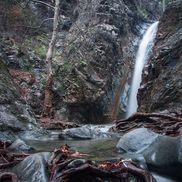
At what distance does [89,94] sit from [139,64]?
5.52m

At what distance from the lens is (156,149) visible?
5828 millimetres

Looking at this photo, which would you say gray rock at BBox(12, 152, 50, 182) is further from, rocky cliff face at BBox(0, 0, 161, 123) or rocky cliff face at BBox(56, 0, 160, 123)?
rocky cliff face at BBox(56, 0, 160, 123)

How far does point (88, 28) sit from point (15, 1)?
4.52m

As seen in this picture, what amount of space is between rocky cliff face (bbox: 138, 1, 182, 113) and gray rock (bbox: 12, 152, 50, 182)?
8542mm

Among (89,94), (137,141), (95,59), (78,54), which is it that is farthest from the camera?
(95,59)

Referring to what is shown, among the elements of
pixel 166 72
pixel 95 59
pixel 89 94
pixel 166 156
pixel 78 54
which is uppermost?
pixel 78 54

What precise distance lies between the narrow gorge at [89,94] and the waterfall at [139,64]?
0.23 feet

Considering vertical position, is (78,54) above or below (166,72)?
above

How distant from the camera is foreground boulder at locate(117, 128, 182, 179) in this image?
5.30m

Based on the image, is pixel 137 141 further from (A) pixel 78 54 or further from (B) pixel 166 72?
(A) pixel 78 54

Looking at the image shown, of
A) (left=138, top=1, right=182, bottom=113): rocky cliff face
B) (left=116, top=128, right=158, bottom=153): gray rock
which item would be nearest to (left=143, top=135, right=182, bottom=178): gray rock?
(left=116, top=128, right=158, bottom=153): gray rock

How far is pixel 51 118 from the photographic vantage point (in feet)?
45.6

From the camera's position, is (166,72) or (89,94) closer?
(166,72)

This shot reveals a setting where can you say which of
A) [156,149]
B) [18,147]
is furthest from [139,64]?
[156,149]
